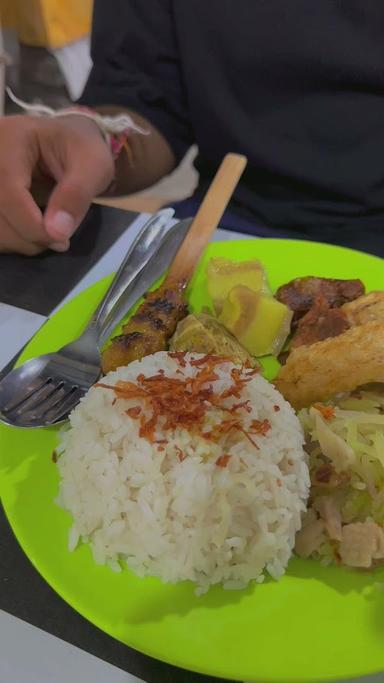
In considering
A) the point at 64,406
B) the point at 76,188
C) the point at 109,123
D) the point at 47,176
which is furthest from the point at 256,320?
the point at 109,123

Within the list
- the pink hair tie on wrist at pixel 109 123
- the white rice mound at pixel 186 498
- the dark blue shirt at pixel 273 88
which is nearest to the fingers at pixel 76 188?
the pink hair tie on wrist at pixel 109 123

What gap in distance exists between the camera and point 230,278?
1360 mm

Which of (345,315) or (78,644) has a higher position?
(345,315)

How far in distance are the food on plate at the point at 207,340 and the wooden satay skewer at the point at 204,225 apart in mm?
180

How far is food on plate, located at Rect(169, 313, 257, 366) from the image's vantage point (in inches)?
45.7

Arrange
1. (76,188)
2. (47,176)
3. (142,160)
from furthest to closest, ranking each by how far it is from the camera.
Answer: (142,160)
(47,176)
(76,188)

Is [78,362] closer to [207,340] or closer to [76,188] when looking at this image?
[207,340]

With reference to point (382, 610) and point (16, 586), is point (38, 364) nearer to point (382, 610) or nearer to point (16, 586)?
point (16, 586)

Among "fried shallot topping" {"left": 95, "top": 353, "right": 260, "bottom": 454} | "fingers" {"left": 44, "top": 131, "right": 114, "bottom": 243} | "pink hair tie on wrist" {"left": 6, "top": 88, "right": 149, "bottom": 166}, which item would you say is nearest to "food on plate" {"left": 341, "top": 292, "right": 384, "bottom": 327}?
"fried shallot topping" {"left": 95, "top": 353, "right": 260, "bottom": 454}

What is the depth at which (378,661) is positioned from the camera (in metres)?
0.73

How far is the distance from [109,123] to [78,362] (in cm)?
91

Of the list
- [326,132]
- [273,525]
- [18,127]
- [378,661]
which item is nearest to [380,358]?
[273,525]

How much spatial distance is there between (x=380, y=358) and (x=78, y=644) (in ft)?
2.18

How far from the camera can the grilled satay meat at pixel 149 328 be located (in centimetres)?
118
